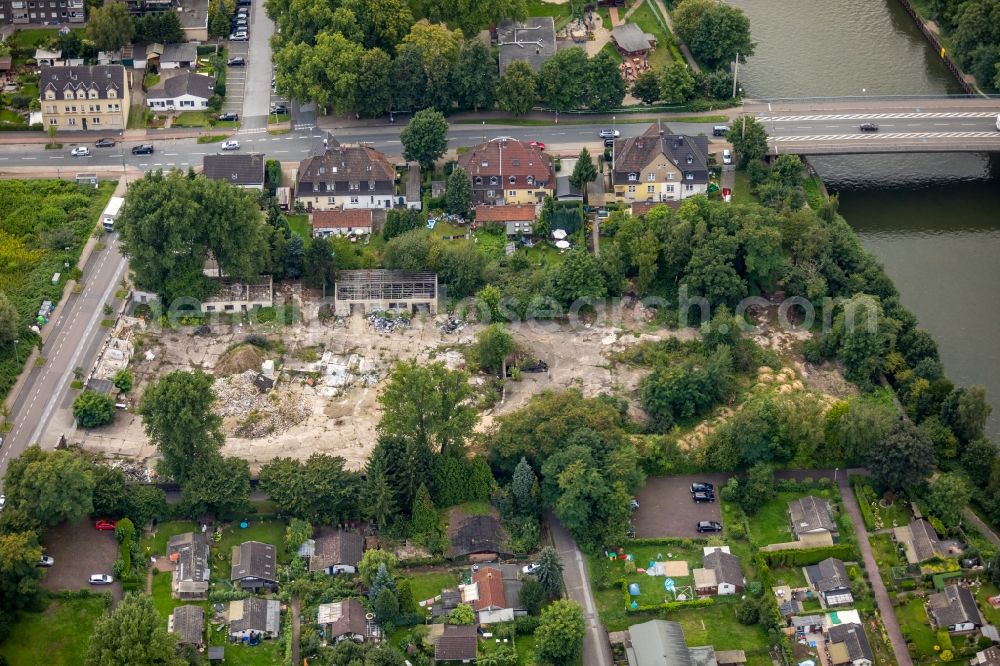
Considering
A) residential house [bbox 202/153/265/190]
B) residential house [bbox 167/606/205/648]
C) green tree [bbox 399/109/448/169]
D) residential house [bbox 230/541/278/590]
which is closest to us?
residential house [bbox 167/606/205/648]

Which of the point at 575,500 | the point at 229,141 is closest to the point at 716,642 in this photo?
the point at 575,500

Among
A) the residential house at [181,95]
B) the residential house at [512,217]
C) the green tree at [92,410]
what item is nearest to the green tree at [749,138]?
the residential house at [512,217]

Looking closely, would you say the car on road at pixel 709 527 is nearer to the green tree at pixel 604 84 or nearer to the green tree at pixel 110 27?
the green tree at pixel 604 84

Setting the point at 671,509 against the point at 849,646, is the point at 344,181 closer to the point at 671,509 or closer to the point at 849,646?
the point at 671,509

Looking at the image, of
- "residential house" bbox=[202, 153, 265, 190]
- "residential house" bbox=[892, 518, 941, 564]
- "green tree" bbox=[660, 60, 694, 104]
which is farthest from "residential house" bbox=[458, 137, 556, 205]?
"residential house" bbox=[892, 518, 941, 564]

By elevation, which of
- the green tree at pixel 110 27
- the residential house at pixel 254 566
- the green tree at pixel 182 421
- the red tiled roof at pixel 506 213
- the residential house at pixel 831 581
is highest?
the green tree at pixel 110 27

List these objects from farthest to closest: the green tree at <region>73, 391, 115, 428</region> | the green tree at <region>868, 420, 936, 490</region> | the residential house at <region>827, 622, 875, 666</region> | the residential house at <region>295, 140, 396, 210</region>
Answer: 1. the residential house at <region>295, 140, 396, 210</region>
2. the green tree at <region>73, 391, 115, 428</region>
3. the green tree at <region>868, 420, 936, 490</region>
4. the residential house at <region>827, 622, 875, 666</region>

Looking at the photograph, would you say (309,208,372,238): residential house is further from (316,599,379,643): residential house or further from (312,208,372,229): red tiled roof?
(316,599,379,643): residential house
